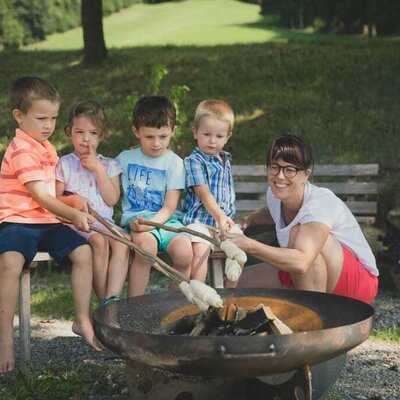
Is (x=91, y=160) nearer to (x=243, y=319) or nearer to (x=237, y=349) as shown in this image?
(x=243, y=319)

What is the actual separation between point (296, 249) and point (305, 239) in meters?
0.08

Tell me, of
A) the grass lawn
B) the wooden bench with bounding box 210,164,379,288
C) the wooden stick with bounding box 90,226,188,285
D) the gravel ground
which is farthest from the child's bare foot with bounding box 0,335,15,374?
the grass lawn

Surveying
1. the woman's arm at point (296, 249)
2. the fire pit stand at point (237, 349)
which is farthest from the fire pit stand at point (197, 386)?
the woman's arm at point (296, 249)

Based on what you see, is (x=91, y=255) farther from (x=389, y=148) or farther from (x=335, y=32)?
(x=335, y=32)

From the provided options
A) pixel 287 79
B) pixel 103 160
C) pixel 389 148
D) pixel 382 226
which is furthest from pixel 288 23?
pixel 103 160

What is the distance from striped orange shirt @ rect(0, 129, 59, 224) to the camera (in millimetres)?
4438

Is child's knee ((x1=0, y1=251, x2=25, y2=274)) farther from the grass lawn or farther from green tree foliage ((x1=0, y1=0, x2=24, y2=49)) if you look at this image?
green tree foliage ((x1=0, y1=0, x2=24, y2=49))

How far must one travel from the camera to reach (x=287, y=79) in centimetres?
1198

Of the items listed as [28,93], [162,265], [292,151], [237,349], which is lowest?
[237,349]

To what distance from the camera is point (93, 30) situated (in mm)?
13156

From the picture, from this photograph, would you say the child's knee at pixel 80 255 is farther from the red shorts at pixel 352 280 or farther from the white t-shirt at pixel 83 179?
the red shorts at pixel 352 280

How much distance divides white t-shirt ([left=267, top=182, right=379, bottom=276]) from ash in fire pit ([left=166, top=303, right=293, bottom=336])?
2.62 ft

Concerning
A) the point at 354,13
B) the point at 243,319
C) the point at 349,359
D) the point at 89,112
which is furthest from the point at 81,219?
the point at 354,13

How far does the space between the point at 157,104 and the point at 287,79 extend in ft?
24.9
